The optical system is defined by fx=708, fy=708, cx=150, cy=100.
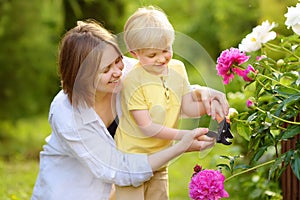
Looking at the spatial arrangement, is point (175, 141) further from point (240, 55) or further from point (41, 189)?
point (41, 189)

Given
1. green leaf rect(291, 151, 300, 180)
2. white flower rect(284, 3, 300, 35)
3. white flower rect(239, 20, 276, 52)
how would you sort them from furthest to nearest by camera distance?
white flower rect(239, 20, 276, 52) < white flower rect(284, 3, 300, 35) < green leaf rect(291, 151, 300, 180)

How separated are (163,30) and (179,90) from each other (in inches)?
9.5

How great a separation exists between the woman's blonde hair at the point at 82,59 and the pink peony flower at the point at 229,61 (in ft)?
1.30

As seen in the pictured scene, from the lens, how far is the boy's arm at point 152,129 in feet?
8.39

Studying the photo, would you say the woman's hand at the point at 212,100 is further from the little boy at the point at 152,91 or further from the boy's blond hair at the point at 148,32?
the boy's blond hair at the point at 148,32

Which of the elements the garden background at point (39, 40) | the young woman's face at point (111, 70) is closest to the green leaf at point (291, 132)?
the young woman's face at point (111, 70)

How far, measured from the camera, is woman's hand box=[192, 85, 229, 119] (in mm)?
2641

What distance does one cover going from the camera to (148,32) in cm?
246

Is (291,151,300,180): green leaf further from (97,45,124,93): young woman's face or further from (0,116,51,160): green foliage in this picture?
(0,116,51,160): green foliage

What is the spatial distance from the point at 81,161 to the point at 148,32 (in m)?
0.67

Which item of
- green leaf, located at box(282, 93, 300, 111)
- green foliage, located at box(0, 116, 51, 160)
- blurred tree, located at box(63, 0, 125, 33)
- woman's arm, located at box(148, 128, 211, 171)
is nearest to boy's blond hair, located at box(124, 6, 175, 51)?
woman's arm, located at box(148, 128, 211, 171)

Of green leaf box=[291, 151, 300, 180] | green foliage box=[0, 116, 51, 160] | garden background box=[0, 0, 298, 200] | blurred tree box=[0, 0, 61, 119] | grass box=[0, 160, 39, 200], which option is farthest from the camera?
green foliage box=[0, 116, 51, 160]

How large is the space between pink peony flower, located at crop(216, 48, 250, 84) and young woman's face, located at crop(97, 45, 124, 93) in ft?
1.23

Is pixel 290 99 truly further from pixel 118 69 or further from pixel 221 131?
pixel 118 69
